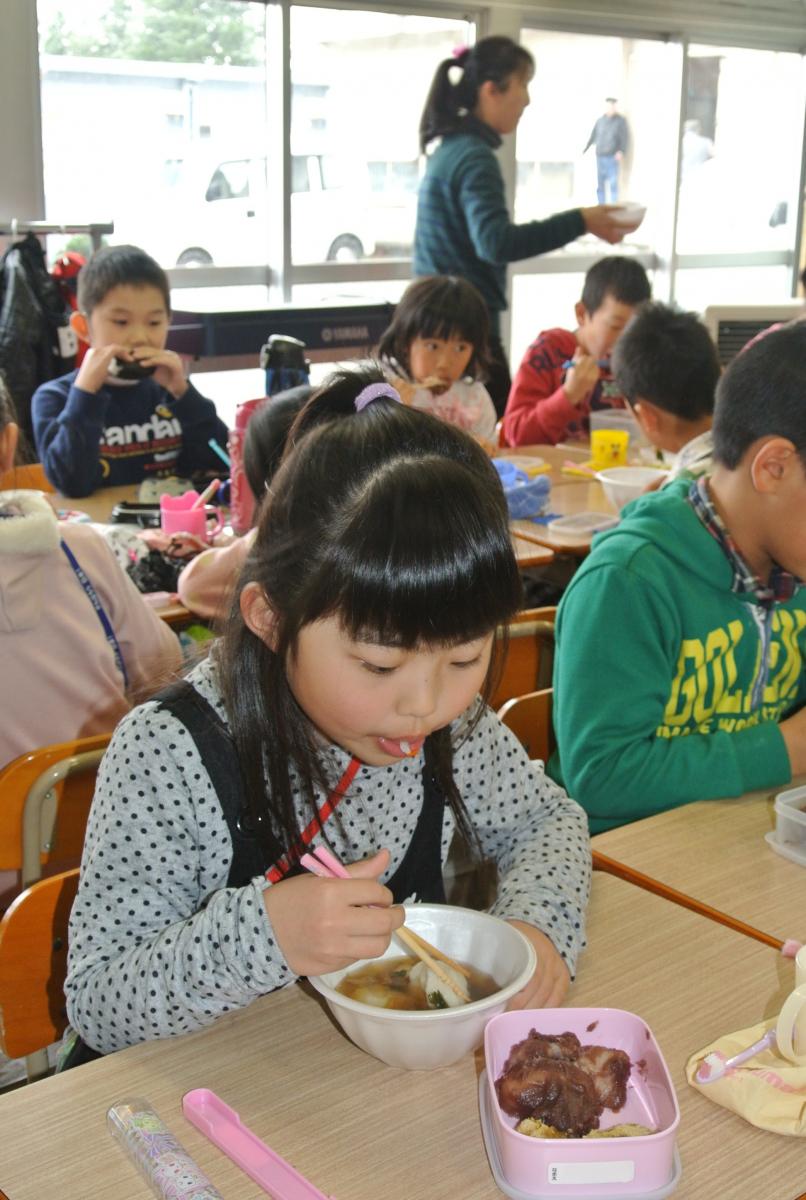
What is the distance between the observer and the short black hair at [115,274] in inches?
126

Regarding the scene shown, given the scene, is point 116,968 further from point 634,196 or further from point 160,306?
point 634,196

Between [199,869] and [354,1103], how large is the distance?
0.28m

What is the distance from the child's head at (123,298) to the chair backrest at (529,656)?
1.72 metres

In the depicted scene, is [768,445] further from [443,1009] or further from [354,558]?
[443,1009]

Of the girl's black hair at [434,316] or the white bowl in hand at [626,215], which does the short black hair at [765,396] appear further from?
the white bowl in hand at [626,215]

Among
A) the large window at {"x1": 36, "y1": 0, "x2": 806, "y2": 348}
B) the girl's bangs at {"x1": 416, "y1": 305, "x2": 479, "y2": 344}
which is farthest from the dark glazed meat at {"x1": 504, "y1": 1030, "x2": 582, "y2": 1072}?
the large window at {"x1": 36, "y1": 0, "x2": 806, "y2": 348}

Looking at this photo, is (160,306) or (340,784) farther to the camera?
(160,306)

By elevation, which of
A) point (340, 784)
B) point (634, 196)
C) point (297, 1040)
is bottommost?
point (297, 1040)

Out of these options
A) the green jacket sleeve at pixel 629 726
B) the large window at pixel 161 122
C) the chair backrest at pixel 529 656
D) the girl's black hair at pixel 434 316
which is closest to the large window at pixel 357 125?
the large window at pixel 161 122

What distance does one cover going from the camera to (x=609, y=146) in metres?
6.98

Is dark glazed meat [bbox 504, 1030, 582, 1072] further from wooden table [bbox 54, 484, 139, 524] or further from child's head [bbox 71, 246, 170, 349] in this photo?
child's head [bbox 71, 246, 170, 349]

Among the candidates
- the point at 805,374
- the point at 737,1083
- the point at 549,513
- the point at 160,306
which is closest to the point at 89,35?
the point at 160,306

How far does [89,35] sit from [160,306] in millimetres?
2122

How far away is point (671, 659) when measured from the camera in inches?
61.8
